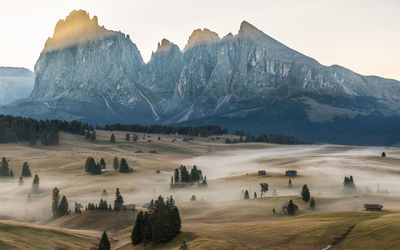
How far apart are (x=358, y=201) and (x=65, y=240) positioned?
9177cm

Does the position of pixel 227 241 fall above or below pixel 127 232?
above

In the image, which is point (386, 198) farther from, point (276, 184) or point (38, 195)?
point (38, 195)

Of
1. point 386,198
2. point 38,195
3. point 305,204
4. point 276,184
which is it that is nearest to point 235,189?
point 276,184

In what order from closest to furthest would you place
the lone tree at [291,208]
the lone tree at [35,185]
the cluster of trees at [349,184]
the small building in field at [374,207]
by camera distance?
the small building in field at [374,207] → the lone tree at [291,208] → the cluster of trees at [349,184] → the lone tree at [35,185]

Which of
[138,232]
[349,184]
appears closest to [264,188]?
[349,184]

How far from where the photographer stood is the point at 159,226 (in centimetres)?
9125

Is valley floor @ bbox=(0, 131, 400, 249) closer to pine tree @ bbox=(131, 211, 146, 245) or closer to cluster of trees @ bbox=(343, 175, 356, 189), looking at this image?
cluster of trees @ bbox=(343, 175, 356, 189)

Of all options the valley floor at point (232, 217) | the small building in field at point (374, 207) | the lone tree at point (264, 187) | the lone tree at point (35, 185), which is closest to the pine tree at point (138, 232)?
the valley floor at point (232, 217)

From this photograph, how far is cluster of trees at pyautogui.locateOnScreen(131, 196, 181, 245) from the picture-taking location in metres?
90.8

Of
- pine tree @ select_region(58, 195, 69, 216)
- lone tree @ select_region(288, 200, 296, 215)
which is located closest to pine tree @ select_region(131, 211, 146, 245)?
lone tree @ select_region(288, 200, 296, 215)

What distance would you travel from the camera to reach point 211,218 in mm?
125812

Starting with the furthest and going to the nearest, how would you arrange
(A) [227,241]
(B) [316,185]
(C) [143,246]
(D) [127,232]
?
(B) [316,185] → (D) [127,232] → (C) [143,246] → (A) [227,241]

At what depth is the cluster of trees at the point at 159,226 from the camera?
90.8 m

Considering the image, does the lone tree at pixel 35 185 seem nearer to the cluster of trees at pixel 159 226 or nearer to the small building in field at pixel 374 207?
the cluster of trees at pixel 159 226
